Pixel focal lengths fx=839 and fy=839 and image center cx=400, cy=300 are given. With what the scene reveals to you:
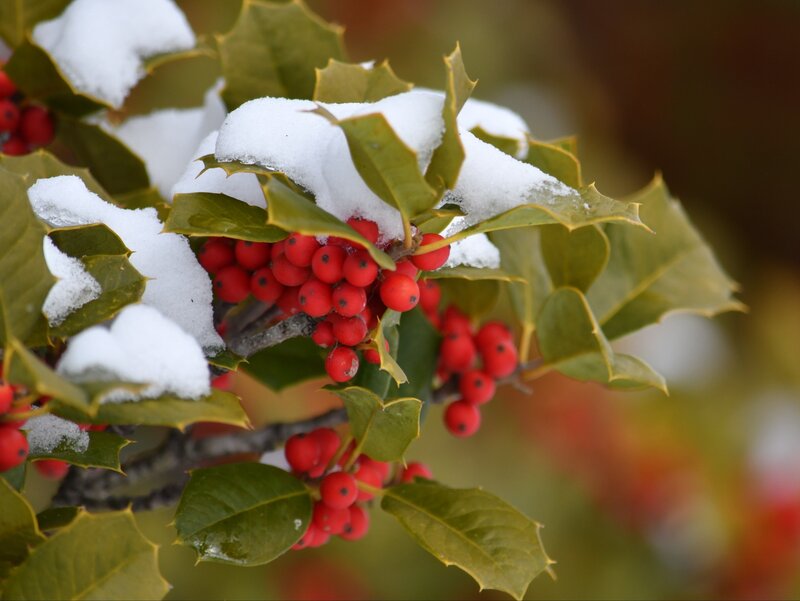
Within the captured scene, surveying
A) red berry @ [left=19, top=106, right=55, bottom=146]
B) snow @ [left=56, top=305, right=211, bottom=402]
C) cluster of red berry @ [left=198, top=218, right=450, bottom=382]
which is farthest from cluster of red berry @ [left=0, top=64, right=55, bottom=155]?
snow @ [left=56, top=305, right=211, bottom=402]

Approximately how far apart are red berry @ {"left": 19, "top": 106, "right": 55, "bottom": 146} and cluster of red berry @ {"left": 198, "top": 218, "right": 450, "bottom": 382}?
0.95 ft

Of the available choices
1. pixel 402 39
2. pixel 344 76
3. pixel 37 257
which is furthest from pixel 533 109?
pixel 37 257

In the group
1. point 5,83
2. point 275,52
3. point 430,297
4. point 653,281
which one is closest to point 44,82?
point 5,83

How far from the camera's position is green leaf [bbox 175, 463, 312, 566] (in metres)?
0.64

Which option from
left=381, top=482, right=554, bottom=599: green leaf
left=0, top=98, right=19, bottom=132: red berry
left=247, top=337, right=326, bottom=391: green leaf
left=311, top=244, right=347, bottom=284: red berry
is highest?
left=311, top=244, right=347, bottom=284: red berry

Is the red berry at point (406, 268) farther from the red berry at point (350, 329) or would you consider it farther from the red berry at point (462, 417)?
the red berry at point (462, 417)


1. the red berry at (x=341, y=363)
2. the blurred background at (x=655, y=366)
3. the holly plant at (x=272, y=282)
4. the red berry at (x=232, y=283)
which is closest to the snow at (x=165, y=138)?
the holly plant at (x=272, y=282)

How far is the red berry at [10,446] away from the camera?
21.3 inches

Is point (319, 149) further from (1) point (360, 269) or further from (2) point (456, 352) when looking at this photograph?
(2) point (456, 352)

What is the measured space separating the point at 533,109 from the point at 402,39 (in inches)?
23.4

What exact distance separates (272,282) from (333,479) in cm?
18

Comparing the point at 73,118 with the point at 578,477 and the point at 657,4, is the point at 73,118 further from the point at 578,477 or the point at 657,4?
the point at 657,4

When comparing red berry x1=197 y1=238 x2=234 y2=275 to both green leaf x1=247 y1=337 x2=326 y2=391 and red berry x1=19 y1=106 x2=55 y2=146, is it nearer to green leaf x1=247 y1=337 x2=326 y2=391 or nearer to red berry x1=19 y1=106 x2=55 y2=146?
green leaf x1=247 y1=337 x2=326 y2=391

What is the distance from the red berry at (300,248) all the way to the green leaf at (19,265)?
0.51 feet
